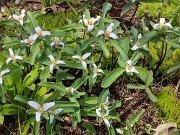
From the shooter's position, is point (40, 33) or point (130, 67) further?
point (130, 67)

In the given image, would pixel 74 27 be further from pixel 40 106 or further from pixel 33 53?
pixel 40 106

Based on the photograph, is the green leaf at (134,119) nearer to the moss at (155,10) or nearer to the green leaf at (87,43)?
the green leaf at (87,43)

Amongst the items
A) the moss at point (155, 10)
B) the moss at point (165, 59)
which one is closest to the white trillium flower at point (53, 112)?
the moss at point (165, 59)

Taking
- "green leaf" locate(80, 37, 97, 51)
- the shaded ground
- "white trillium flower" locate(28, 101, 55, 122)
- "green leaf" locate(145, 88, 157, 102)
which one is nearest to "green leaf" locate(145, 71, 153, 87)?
"green leaf" locate(145, 88, 157, 102)

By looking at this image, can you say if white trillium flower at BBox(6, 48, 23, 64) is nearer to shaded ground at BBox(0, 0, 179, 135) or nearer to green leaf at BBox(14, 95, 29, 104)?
green leaf at BBox(14, 95, 29, 104)

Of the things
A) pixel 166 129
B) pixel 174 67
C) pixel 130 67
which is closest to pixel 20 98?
pixel 130 67

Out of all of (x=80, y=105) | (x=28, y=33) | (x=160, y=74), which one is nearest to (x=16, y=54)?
(x=28, y=33)

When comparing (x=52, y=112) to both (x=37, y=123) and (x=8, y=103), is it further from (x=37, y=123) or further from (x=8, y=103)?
(x=8, y=103)
